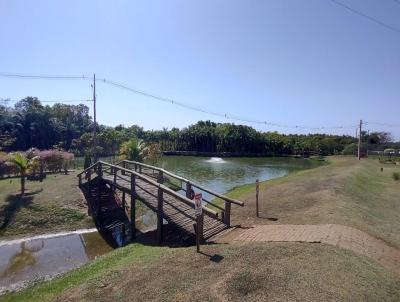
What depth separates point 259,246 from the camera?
29.6ft

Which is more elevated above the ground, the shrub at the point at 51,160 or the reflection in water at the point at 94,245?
the shrub at the point at 51,160

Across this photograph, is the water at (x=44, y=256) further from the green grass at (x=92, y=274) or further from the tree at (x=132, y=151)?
the tree at (x=132, y=151)

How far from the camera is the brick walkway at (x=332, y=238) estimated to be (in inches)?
365

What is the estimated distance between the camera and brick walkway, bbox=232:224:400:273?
30.4 feet

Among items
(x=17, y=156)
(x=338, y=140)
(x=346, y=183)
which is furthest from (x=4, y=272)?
(x=338, y=140)

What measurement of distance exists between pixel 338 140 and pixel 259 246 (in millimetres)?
103011

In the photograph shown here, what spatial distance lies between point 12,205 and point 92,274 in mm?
11005

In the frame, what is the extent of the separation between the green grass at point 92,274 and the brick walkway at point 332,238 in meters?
2.68

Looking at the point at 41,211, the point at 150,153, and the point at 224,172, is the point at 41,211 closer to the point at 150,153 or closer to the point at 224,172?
the point at 150,153

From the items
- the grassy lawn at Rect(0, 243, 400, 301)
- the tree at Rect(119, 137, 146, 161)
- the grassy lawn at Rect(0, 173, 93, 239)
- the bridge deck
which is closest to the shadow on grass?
the grassy lawn at Rect(0, 173, 93, 239)

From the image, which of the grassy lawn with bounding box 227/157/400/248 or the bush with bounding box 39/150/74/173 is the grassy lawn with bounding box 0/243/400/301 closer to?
the grassy lawn with bounding box 227/157/400/248

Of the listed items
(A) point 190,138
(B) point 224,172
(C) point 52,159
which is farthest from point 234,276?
(A) point 190,138

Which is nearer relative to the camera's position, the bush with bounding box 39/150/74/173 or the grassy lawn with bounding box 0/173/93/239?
the grassy lawn with bounding box 0/173/93/239

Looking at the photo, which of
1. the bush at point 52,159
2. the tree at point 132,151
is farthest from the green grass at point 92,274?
the tree at point 132,151
